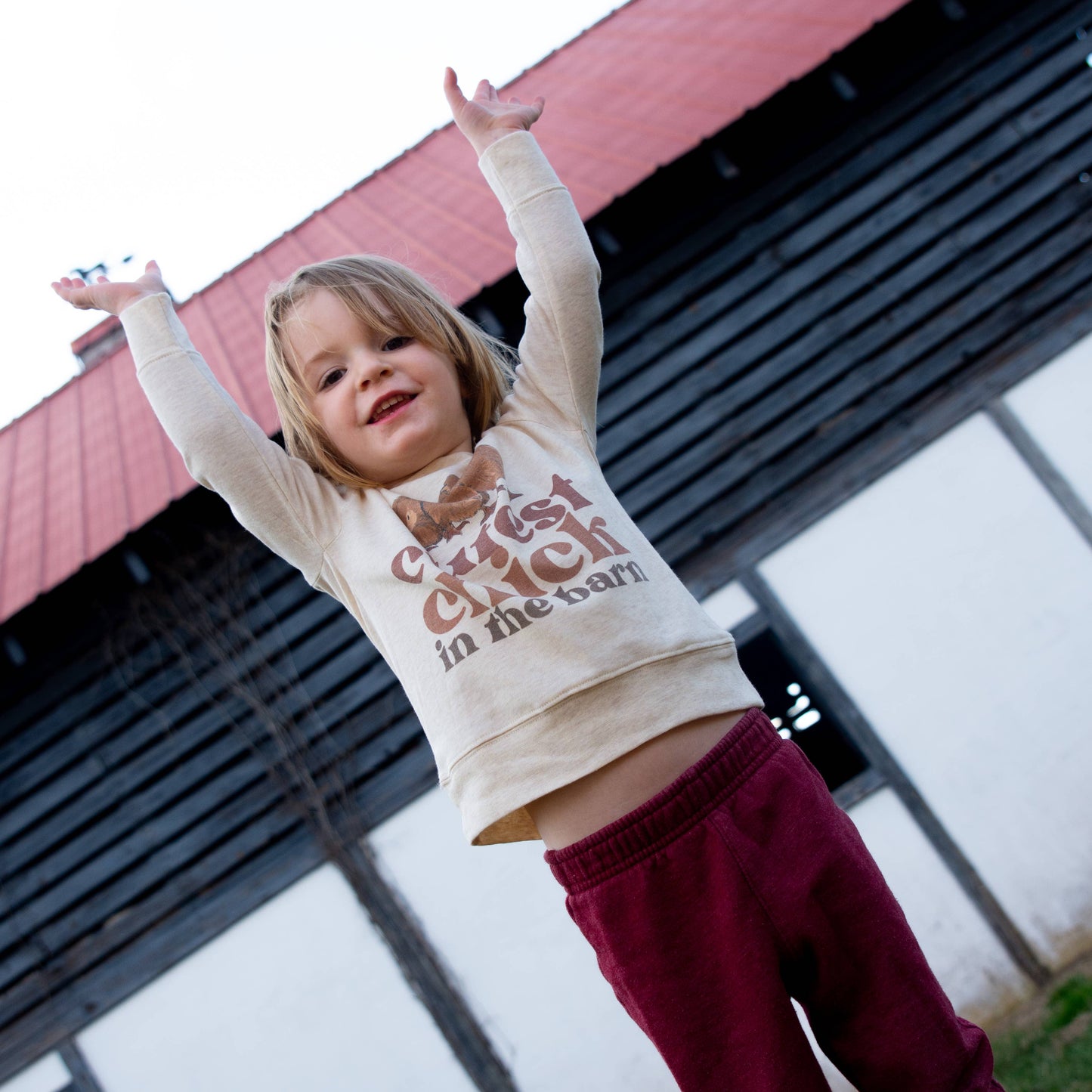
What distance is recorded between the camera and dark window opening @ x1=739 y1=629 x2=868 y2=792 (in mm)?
5172

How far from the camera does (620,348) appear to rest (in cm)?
549

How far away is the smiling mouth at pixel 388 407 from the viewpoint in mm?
1675

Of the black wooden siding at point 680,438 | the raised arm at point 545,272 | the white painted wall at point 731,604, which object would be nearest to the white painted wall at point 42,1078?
the black wooden siding at point 680,438

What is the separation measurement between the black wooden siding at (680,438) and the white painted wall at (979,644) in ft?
0.90

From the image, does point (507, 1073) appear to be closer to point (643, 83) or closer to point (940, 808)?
point (940, 808)

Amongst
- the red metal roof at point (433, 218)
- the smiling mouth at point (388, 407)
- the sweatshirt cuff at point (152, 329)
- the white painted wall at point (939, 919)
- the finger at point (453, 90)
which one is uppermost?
the red metal roof at point (433, 218)

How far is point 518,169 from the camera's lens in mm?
1844

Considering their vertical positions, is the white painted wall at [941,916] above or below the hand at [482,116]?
below

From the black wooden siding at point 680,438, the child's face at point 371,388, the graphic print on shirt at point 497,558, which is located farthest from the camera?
the black wooden siding at point 680,438

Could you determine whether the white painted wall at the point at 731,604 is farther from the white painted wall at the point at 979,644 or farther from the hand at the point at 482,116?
the hand at the point at 482,116

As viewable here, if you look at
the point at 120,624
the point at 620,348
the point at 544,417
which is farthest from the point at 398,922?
the point at 544,417

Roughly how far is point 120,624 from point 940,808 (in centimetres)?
451

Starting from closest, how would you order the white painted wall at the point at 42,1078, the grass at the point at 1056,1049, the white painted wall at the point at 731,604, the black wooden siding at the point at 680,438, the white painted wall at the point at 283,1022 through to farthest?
the grass at the point at 1056,1049 < the white painted wall at the point at 283,1022 < the white painted wall at the point at 42,1078 < the black wooden siding at the point at 680,438 < the white painted wall at the point at 731,604

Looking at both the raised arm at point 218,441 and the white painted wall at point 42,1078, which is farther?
the white painted wall at point 42,1078
